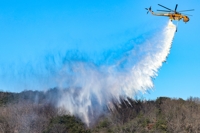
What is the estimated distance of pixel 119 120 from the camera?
53.7 meters

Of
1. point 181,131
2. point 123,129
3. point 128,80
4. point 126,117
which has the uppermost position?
point 128,80

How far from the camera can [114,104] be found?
55656 millimetres

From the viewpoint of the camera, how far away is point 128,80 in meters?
50.8

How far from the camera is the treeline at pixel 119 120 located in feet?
149

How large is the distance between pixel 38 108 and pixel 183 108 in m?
30.6

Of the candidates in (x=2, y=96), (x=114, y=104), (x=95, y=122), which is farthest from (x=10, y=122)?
(x=2, y=96)

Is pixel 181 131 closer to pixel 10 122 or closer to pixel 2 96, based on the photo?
pixel 10 122

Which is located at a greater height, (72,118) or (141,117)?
(72,118)

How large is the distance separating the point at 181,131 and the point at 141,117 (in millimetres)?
8295

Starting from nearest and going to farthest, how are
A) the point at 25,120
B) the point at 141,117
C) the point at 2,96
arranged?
the point at 141,117 < the point at 25,120 < the point at 2,96

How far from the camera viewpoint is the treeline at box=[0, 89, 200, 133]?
45406 millimetres

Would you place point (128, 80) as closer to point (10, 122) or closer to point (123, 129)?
point (123, 129)

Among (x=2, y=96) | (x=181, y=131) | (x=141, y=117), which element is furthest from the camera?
(x=2, y=96)

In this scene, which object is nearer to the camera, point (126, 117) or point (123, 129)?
point (123, 129)
